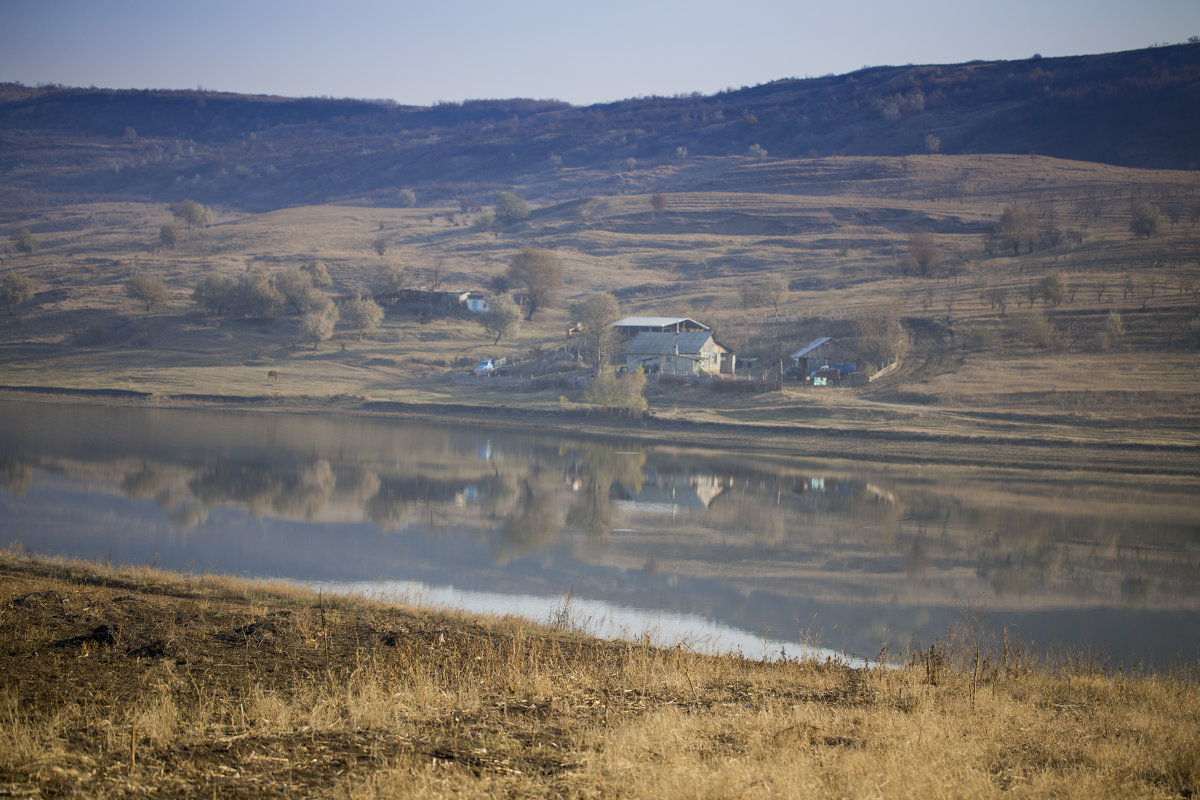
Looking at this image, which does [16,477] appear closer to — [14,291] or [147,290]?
[147,290]

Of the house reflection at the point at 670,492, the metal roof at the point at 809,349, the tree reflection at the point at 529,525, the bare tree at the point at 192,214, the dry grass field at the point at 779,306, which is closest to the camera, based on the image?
the tree reflection at the point at 529,525

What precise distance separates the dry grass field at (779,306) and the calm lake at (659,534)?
12.4 meters

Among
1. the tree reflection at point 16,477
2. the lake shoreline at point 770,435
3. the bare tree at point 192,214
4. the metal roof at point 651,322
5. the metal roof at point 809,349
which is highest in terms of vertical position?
the bare tree at point 192,214

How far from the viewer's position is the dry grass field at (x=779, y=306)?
179 ft

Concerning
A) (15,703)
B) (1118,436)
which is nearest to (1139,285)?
(1118,436)

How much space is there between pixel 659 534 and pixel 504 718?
1937 cm

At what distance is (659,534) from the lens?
91.1 ft

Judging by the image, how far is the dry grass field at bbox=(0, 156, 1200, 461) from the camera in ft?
179

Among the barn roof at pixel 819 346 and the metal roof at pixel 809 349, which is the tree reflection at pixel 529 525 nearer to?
the metal roof at pixel 809 349

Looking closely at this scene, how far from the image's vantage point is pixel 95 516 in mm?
25656

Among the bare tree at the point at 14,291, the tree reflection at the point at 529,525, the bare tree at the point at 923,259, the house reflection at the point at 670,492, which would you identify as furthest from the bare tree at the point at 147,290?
the bare tree at the point at 923,259

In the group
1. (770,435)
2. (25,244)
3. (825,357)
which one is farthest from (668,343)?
(25,244)

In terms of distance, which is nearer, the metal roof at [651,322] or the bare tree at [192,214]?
the metal roof at [651,322]

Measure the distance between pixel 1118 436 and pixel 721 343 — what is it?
32.0 metres
